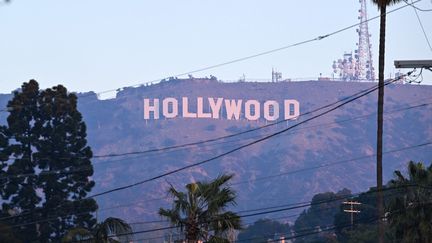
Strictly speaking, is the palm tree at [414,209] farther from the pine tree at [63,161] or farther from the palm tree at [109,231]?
the pine tree at [63,161]

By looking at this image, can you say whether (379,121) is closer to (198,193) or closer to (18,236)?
(198,193)

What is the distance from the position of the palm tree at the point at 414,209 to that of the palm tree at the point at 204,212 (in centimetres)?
3138

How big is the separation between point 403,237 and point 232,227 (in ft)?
122

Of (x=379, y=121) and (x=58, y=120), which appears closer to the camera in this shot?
(x=379, y=121)

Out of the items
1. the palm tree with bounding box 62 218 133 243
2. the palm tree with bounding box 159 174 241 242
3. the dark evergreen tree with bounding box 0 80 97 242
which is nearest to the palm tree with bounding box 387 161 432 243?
the palm tree with bounding box 62 218 133 243

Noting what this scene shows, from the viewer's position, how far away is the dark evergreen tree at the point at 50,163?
128875 millimetres

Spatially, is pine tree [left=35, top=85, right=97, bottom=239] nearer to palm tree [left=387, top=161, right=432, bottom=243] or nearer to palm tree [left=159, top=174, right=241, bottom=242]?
palm tree [left=387, top=161, right=432, bottom=243]

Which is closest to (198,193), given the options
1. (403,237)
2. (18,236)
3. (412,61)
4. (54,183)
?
(412,61)

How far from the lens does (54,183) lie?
13138cm

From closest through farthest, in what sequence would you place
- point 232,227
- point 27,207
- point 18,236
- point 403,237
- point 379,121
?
point 232,227, point 379,121, point 403,237, point 18,236, point 27,207

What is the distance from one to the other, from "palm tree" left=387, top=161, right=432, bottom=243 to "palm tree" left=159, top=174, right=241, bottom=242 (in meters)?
31.4

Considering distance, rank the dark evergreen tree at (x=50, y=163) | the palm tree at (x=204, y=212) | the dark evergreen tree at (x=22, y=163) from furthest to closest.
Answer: the dark evergreen tree at (x=22, y=163), the dark evergreen tree at (x=50, y=163), the palm tree at (x=204, y=212)

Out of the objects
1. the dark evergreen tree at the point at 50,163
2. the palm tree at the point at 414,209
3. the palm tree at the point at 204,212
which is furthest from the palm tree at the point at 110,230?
the dark evergreen tree at the point at 50,163

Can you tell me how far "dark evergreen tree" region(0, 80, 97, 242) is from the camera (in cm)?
12888
